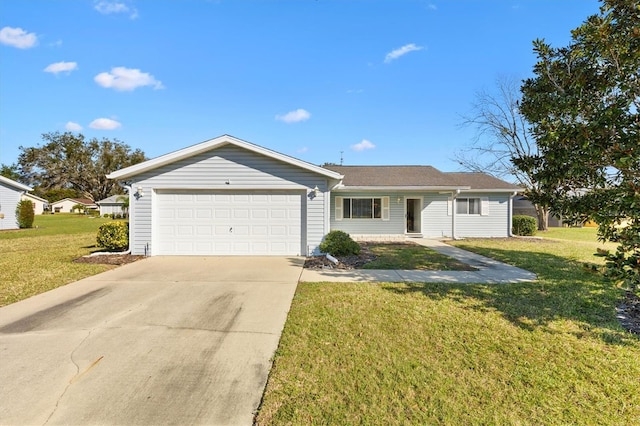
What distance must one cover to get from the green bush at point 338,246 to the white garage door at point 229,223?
3.43 ft

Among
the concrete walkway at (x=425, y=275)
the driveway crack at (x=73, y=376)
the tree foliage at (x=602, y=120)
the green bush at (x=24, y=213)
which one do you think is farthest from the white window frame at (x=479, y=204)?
the green bush at (x=24, y=213)

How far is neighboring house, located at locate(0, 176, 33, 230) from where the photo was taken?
20234mm

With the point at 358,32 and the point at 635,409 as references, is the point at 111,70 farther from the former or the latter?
the point at 635,409

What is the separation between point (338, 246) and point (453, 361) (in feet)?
20.6

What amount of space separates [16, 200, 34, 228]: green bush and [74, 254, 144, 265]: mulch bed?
18607 mm

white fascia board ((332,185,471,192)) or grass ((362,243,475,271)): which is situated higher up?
white fascia board ((332,185,471,192))

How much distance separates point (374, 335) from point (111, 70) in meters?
18.4

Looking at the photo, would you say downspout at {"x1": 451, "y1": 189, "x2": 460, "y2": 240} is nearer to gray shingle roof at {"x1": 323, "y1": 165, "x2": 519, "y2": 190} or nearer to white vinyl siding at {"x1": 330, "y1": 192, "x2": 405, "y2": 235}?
gray shingle roof at {"x1": 323, "y1": 165, "x2": 519, "y2": 190}

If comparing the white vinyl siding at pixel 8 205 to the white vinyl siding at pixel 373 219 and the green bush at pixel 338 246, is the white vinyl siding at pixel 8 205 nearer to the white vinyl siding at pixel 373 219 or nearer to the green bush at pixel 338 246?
the white vinyl siding at pixel 373 219

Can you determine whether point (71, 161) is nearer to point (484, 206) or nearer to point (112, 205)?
point (112, 205)

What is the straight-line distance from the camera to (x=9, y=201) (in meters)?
20.6

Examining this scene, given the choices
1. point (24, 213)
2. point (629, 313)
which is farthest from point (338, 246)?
point (24, 213)

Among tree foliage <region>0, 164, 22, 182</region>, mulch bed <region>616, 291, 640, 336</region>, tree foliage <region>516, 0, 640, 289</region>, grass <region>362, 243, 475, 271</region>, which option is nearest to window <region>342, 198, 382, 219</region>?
grass <region>362, 243, 475, 271</region>

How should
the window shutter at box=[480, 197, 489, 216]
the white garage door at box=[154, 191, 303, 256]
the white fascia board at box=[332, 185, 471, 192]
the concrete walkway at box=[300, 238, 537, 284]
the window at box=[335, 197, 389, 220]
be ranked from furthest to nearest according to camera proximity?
the window shutter at box=[480, 197, 489, 216] → the window at box=[335, 197, 389, 220] → the white fascia board at box=[332, 185, 471, 192] → the white garage door at box=[154, 191, 303, 256] → the concrete walkway at box=[300, 238, 537, 284]
